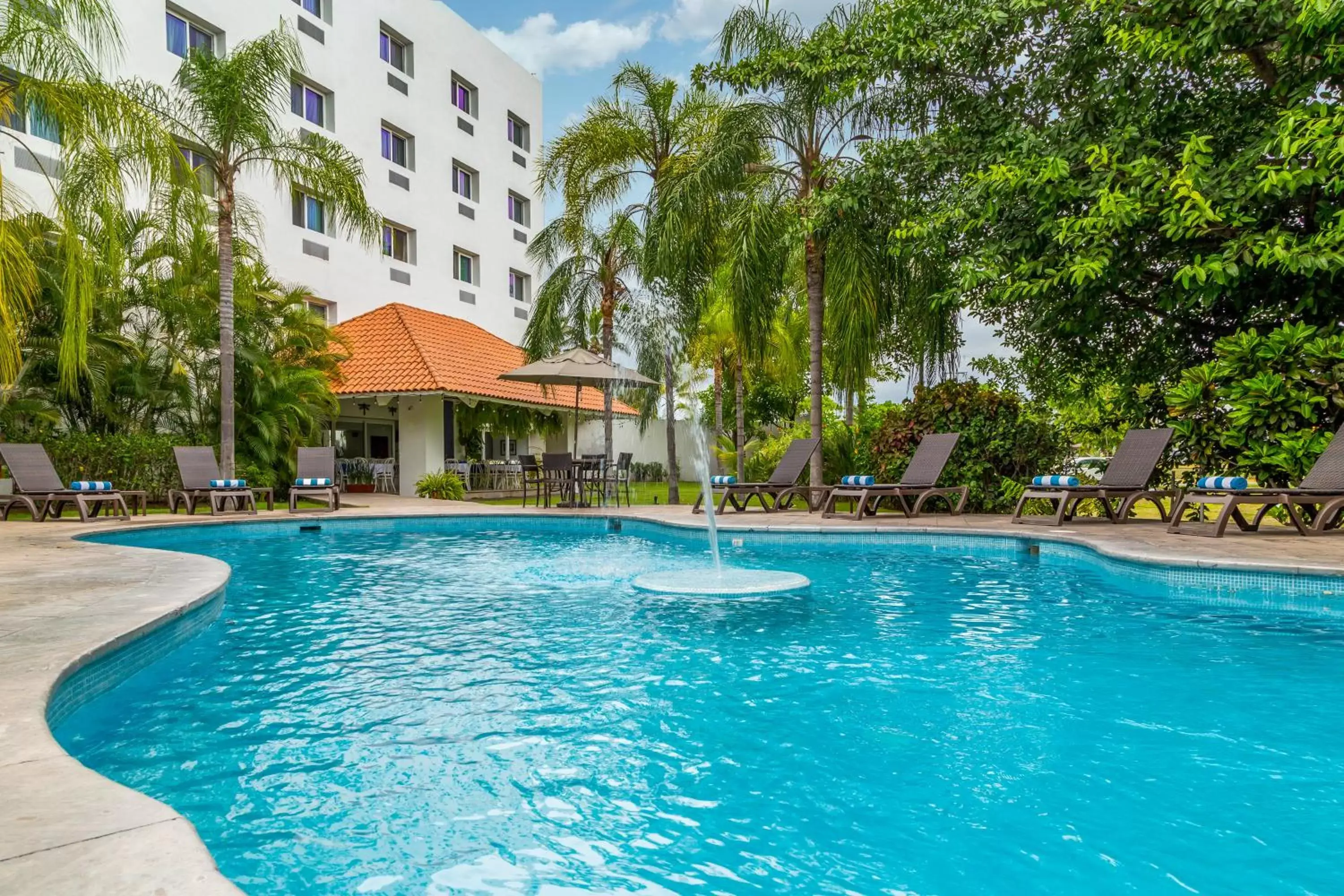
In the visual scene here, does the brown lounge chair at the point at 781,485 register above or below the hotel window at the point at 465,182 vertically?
below

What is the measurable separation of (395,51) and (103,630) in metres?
23.2

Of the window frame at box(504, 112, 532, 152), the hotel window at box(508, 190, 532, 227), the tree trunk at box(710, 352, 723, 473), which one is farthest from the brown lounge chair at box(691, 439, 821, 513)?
the window frame at box(504, 112, 532, 152)

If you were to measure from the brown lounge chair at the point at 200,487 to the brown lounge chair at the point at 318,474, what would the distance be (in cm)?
99

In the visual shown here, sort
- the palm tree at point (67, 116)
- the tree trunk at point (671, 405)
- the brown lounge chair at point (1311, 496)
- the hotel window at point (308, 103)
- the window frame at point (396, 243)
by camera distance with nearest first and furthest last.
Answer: the palm tree at point (67, 116)
the brown lounge chair at point (1311, 496)
the hotel window at point (308, 103)
the tree trunk at point (671, 405)
the window frame at point (396, 243)

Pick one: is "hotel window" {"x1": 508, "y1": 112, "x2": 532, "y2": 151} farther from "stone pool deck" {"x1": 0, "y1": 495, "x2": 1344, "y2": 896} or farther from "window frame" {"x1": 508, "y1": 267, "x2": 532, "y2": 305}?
"stone pool deck" {"x1": 0, "y1": 495, "x2": 1344, "y2": 896}

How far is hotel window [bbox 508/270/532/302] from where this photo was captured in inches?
1137

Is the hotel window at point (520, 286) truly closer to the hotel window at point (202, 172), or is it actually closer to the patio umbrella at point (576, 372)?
the hotel window at point (202, 172)

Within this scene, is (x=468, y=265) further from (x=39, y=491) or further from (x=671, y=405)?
(x=39, y=491)

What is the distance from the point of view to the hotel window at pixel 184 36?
690 inches

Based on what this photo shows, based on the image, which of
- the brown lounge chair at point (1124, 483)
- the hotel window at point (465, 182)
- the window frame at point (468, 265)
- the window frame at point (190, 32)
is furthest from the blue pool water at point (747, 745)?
the hotel window at point (465, 182)

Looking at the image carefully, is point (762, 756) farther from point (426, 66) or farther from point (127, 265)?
point (426, 66)

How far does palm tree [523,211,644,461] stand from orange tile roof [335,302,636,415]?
2032mm

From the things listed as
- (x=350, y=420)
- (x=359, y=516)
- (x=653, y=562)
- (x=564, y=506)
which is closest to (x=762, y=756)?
(x=653, y=562)

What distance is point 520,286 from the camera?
96.9ft
